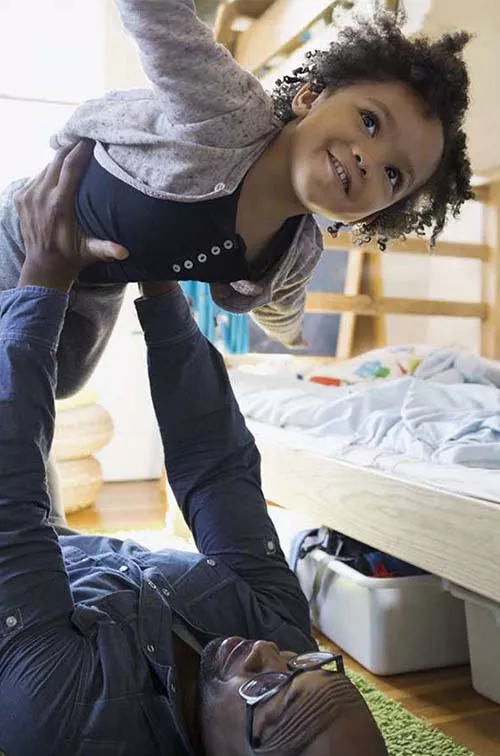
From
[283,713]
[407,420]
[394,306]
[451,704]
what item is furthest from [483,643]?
[394,306]

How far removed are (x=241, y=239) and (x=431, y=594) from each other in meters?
0.77

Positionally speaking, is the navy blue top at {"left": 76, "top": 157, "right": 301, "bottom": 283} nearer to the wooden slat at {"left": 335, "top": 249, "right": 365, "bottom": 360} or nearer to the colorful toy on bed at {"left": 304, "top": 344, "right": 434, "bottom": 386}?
the colorful toy on bed at {"left": 304, "top": 344, "right": 434, "bottom": 386}

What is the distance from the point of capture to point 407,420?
1.56 meters

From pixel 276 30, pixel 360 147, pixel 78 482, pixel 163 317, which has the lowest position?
pixel 78 482

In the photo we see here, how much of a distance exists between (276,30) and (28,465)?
6.82 feet

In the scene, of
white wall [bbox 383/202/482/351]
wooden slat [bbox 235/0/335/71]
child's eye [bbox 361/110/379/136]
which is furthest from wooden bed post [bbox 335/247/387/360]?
child's eye [bbox 361/110/379/136]

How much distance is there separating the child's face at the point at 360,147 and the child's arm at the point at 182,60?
0.11 m

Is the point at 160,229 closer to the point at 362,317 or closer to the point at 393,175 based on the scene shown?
the point at 393,175

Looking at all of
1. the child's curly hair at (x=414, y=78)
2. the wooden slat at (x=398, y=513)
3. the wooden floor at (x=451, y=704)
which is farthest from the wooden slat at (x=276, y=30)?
the wooden floor at (x=451, y=704)

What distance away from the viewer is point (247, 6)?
8.94 feet

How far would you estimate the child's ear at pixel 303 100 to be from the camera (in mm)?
1104

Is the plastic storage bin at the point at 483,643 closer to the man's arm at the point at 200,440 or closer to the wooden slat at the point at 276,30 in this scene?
the man's arm at the point at 200,440

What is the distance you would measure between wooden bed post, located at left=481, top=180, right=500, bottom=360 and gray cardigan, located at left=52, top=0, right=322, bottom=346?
1941 mm

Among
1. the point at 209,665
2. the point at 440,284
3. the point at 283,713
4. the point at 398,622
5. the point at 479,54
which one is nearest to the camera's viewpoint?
the point at 283,713
